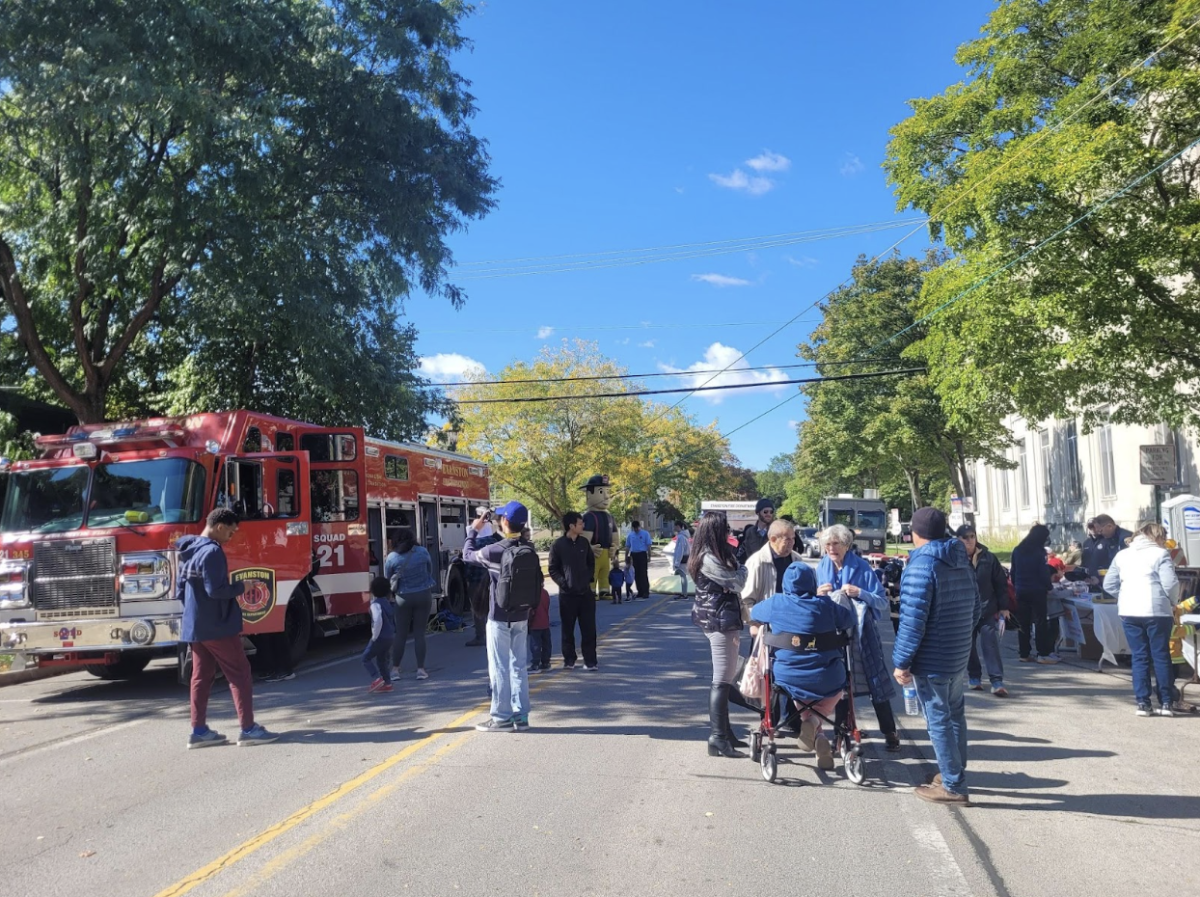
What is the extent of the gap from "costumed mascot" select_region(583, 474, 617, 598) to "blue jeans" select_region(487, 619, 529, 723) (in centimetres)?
648

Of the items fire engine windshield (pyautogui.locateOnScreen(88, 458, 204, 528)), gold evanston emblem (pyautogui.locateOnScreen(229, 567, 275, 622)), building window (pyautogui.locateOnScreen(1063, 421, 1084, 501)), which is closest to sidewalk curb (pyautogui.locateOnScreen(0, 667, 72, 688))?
fire engine windshield (pyautogui.locateOnScreen(88, 458, 204, 528))

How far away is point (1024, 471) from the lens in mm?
43875

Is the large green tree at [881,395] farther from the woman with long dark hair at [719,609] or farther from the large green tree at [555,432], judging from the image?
the woman with long dark hair at [719,609]

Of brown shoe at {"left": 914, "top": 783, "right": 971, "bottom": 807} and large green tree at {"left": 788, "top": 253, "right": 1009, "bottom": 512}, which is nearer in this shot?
brown shoe at {"left": 914, "top": 783, "right": 971, "bottom": 807}

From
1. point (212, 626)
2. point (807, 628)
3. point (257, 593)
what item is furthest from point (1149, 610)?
point (257, 593)

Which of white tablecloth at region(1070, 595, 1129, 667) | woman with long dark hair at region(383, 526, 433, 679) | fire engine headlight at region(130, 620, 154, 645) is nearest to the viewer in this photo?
fire engine headlight at region(130, 620, 154, 645)

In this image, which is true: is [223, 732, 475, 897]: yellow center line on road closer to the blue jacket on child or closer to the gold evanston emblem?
the blue jacket on child

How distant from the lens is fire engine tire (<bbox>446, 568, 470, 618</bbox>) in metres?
17.2

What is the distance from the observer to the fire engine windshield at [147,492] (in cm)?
1007

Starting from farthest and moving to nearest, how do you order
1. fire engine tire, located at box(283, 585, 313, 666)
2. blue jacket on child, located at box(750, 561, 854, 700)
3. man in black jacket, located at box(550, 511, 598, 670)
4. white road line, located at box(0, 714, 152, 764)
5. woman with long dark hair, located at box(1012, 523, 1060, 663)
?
1. fire engine tire, located at box(283, 585, 313, 666)
2. woman with long dark hair, located at box(1012, 523, 1060, 663)
3. man in black jacket, located at box(550, 511, 598, 670)
4. white road line, located at box(0, 714, 152, 764)
5. blue jacket on child, located at box(750, 561, 854, 700)

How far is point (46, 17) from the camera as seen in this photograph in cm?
1194

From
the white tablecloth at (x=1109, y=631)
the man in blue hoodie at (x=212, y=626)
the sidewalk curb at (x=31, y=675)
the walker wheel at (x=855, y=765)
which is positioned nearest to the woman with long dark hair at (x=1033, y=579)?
the white tablecloth at (x=1109, y=631)

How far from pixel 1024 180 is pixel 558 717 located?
12845 millimetres

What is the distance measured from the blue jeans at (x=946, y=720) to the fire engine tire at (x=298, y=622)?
8053 mm
